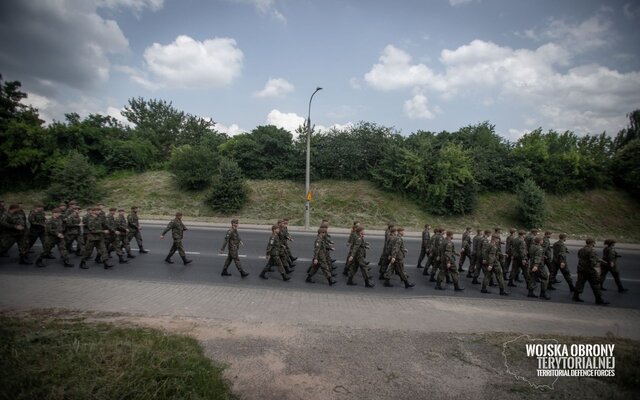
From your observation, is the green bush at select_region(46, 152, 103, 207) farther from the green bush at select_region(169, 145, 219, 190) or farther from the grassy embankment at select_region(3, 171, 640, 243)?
the green bush at select_region(169, 145, 219, 190)

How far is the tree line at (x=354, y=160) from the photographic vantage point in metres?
23.4

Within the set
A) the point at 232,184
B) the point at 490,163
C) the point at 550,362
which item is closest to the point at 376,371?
the point at 550,362

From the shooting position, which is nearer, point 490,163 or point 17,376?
point 17,376

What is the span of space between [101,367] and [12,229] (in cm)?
1012

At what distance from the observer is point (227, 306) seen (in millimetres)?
7219

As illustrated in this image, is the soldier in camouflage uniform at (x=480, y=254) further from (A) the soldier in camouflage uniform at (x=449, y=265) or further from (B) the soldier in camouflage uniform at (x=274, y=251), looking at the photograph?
(B) the soldier in camouflage uniform at (x=274, y=251)

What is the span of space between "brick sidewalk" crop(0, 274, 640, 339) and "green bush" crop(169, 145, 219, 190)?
17109mm

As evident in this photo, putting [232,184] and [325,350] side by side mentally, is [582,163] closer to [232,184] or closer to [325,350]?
[232,184]

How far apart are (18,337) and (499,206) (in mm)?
26087

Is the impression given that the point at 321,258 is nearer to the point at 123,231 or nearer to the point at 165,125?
the point at 123,231

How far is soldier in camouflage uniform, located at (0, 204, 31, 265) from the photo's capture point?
1017 cm

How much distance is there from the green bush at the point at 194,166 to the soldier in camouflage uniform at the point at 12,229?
1485 centimetres

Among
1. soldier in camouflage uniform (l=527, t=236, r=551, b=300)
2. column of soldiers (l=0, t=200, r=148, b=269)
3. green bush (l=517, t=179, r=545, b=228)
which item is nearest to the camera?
soldier in camouflage uniform (l=527, t=236, r=551, b=300)

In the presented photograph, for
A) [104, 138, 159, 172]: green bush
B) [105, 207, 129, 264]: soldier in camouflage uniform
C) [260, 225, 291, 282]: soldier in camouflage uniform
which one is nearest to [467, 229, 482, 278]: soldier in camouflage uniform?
[260, 225, 291, 282]: soldier in camouflage uniform
